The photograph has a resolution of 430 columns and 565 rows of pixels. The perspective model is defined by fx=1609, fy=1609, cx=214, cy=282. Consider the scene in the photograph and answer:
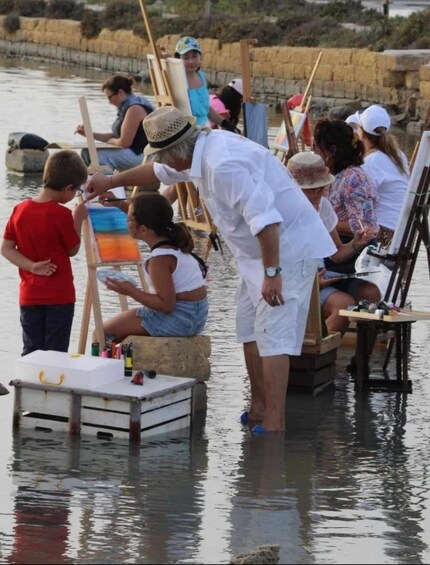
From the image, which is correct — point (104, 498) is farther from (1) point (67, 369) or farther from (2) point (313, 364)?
(2) point (313, 364)

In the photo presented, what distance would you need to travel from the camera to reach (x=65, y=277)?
739cm

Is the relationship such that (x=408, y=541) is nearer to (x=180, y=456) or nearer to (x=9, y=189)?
(x=180, y=456)

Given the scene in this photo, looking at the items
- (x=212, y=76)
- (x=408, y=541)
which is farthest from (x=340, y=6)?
(x=408, y=541)

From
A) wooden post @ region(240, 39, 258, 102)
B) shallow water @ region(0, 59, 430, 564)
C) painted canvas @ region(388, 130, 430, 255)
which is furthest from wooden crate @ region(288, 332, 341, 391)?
wooden post @ region(240, 39, 258, 102)

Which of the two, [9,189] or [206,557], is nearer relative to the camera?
[206,557]

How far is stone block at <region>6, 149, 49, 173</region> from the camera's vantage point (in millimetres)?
15805

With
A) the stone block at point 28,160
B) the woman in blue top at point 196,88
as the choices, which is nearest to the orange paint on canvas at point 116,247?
the woman in blue top at point 196,88

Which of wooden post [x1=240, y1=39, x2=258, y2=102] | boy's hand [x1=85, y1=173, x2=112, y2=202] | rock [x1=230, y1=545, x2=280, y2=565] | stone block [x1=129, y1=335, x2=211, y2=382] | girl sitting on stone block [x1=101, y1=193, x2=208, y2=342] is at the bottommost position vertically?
rock [x1=230, y1=545, x2=280, y2=565]

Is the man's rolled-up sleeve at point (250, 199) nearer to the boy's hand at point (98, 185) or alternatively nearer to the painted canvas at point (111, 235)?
the boy's hand at point (98, 185)

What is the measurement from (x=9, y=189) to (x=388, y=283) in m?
7.25

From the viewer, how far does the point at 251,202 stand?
269 inches

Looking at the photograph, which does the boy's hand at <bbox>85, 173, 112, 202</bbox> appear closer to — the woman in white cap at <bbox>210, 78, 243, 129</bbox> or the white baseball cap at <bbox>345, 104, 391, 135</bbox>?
the white baseball cap at <bbox>345, 104, 391, 135</bbox>

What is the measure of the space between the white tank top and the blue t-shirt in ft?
16.1

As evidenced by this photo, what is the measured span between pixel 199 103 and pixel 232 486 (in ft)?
21.2
